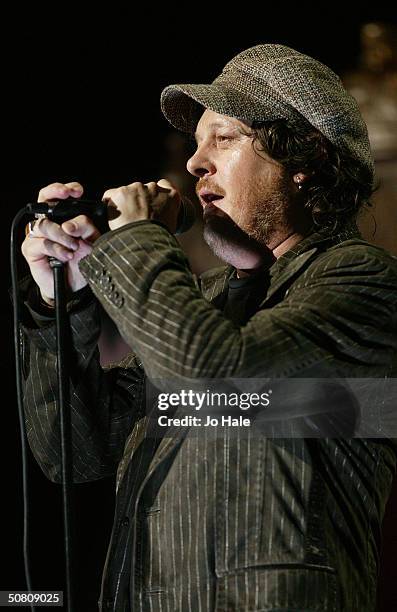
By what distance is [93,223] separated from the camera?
1.16 meters

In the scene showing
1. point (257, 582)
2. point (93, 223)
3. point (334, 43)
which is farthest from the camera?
point (334, 43)

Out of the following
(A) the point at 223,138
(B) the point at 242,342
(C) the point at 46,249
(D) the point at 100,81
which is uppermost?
(D) the point at 100,81

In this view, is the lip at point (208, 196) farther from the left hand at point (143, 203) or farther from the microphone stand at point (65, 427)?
the microphone stand at point (65, 427)

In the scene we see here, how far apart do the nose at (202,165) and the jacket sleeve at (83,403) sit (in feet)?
1.00

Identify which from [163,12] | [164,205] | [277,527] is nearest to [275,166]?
[164,205]

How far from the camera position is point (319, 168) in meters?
1.42

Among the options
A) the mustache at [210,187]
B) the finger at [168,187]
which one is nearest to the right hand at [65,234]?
the finger at [168,187]

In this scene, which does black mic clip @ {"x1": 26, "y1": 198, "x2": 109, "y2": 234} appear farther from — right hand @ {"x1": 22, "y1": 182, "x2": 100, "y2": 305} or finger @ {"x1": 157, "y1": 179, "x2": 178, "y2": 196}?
finger @ {"x1": 157, "y1": 179, "x2": 178, "y2": 196}

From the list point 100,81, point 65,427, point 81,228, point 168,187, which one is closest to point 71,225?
point 81,228

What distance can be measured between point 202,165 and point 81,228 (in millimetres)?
333

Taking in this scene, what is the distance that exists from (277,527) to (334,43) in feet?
4.39

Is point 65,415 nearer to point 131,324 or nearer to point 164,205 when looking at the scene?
point 131,324

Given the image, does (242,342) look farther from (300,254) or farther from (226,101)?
(226,101)

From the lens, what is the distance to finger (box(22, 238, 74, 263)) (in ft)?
3.76
